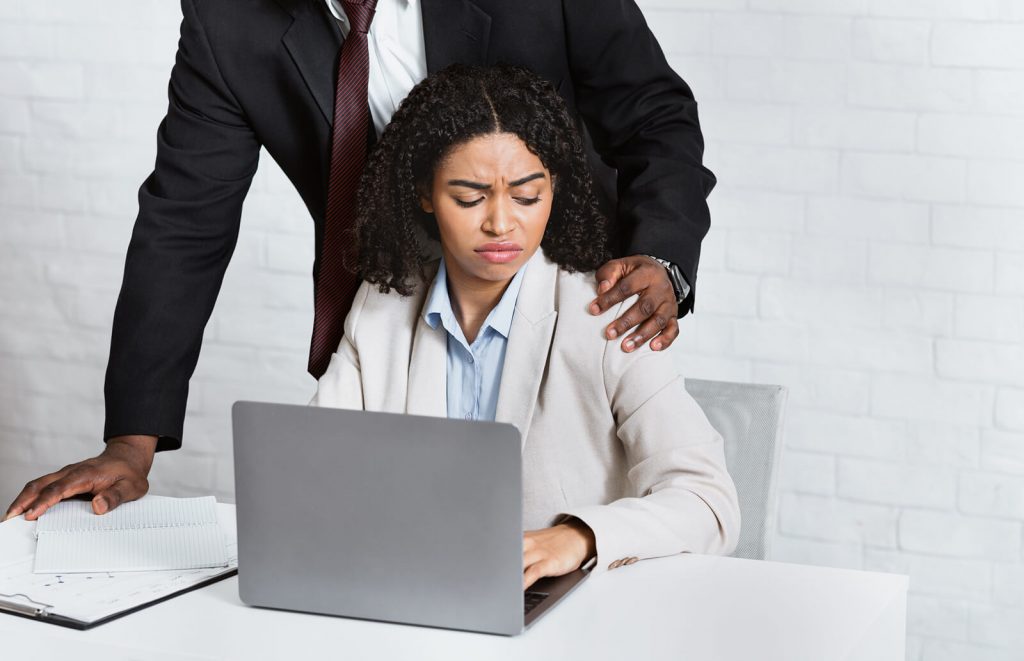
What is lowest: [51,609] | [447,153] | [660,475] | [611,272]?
[51,609]

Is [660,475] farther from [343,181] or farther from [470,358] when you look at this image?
[343,181]

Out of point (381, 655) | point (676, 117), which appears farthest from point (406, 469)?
point (676, 117)

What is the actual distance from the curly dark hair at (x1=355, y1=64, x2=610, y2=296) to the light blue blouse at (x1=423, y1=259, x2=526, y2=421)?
0.06 meters

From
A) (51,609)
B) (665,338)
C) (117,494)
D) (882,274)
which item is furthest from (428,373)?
(882,274)

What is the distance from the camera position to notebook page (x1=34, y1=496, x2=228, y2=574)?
130 cm

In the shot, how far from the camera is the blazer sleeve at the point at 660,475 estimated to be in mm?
1227

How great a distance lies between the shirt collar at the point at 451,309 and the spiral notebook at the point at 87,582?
0.34 metres

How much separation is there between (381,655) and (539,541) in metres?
0.20

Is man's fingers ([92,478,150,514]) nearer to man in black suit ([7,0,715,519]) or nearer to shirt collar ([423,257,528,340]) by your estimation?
man in black suit ([7,0,715,519])

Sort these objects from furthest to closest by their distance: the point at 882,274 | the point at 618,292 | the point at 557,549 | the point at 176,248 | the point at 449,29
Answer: the point at 882,274
the point at 176,248
the point at 449,29
the point at 618,292
the point at 557,549

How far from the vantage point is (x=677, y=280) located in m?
1.52

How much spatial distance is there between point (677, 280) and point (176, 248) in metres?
0.66

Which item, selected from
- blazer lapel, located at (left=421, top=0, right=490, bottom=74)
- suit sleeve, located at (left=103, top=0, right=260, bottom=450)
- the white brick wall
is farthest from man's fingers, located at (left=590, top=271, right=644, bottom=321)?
the white brick wall

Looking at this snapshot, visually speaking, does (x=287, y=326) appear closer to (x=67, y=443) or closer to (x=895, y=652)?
(x=67, y=443)
